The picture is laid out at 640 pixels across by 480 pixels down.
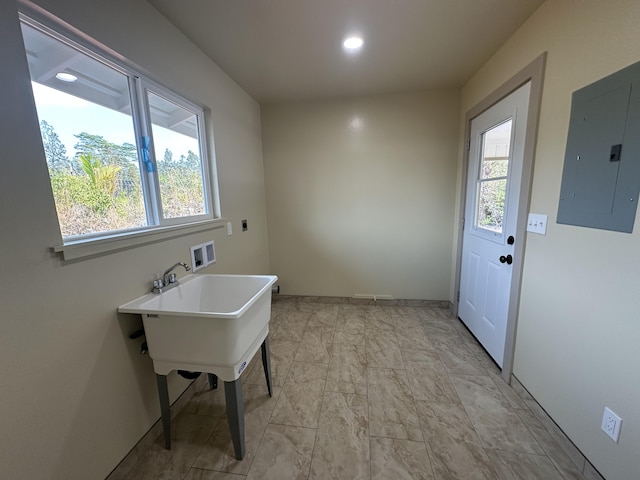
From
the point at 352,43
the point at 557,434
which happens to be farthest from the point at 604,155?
the point at 352,43

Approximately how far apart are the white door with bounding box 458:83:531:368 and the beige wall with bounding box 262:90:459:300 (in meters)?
0.40

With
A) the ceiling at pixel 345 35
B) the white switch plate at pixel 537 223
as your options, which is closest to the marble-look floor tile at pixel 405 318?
the white switch plate at pixel 537 223

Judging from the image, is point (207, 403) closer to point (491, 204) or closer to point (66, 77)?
point (66, 77)

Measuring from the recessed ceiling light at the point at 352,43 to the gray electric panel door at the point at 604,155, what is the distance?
1.37m

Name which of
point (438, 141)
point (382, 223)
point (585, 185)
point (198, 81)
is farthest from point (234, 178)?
point (585, 185)

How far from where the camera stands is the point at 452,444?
1395 mm

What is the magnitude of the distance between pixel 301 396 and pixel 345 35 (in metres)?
2.57

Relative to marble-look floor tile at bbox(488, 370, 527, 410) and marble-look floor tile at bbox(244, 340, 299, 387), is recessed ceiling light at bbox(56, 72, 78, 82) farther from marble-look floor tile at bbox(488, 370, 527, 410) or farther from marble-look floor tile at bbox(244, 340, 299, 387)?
marble-look floor tile at bbox(488, 370, 527, 410)

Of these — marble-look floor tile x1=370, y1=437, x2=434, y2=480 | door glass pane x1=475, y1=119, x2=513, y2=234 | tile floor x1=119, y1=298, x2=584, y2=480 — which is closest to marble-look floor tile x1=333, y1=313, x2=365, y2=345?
tile floor x1=119, y1=298, x2=584, y2=480

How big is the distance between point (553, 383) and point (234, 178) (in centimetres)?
278

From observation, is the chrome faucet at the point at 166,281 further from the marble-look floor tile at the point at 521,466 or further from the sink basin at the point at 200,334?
the marble-look floor tile at the point at 521,466

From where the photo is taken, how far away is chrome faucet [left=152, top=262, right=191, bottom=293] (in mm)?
1454

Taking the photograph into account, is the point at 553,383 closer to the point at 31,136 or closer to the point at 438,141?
the point at 438,141

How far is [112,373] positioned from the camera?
4.03 ft
